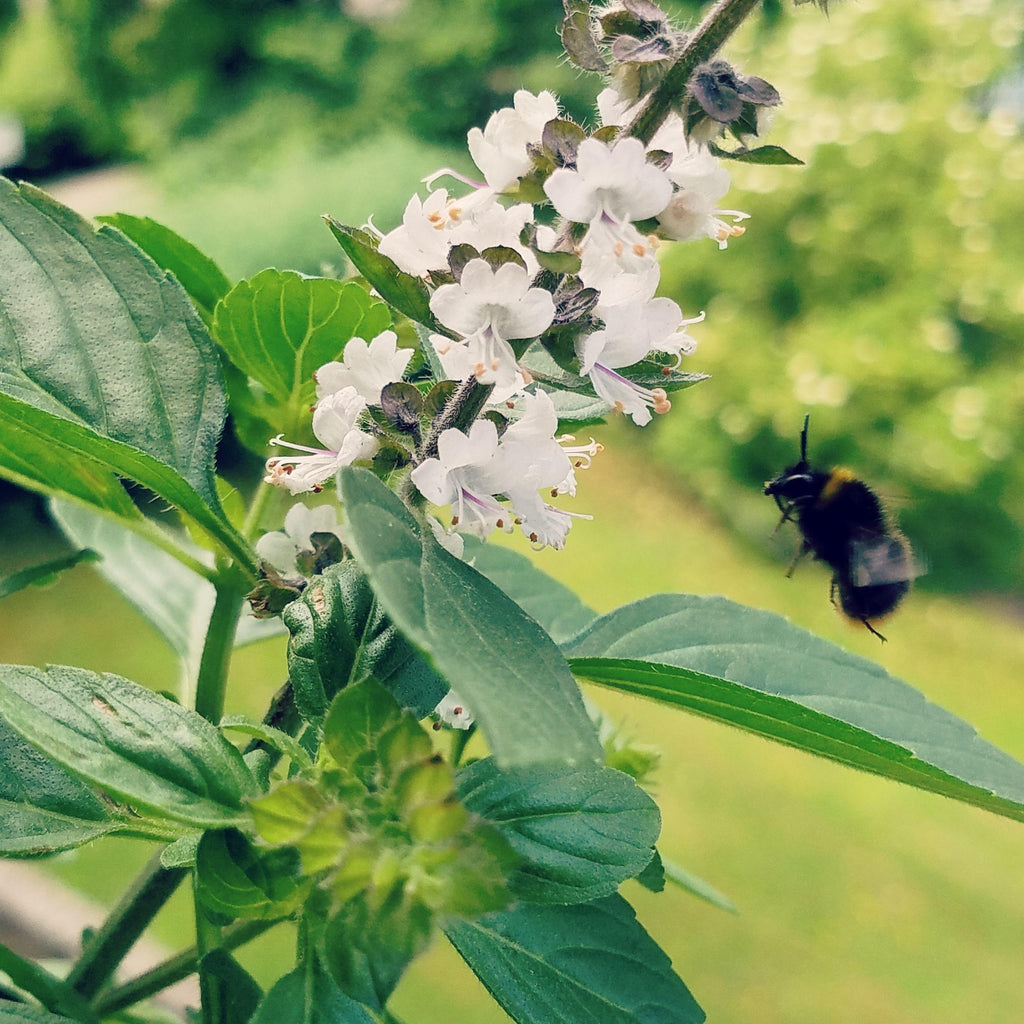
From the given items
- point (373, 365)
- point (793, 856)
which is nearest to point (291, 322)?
point (373, 365)

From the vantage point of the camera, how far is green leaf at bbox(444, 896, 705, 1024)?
1.07 ft

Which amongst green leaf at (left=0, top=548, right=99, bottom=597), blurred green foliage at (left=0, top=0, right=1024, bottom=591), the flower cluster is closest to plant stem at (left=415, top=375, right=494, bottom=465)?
the flower cluster

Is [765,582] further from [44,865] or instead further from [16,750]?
[16,750]

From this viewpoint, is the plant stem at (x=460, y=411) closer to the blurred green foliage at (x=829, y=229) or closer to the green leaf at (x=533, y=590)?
the green leaf at (x=533, y=590)

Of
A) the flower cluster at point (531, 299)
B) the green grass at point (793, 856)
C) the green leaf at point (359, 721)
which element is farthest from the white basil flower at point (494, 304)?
the green grass at point (793, 856)

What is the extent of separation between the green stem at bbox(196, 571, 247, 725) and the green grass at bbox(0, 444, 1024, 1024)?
1201 millimetres

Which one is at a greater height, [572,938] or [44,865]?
[572,938]

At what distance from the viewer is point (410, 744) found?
0.85ft

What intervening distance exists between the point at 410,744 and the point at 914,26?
460cm

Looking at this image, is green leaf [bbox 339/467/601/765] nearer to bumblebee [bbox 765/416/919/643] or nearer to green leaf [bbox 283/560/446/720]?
green leaf [bbox 283/560/446/720]

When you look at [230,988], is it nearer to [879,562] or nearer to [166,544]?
[166,544]

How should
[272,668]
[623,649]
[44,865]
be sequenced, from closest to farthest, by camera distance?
[623,649], [44,865], [272,668]

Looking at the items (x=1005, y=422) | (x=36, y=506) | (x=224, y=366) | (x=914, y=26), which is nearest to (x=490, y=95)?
(x=914, y=26)

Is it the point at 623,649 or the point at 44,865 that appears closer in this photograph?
the point at 623,649
